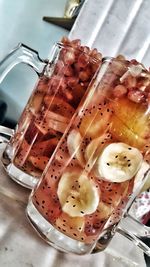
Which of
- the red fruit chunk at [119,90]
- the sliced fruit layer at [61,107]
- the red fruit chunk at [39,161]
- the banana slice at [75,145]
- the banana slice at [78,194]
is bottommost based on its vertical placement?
the red fruit chunk at [39,161]

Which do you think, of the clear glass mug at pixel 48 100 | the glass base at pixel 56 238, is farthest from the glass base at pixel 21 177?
the glass base at pixel 56 238

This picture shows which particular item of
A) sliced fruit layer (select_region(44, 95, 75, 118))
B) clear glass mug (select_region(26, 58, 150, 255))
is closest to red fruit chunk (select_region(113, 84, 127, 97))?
clear glass mug (select_region(26, 58, 150, 255))

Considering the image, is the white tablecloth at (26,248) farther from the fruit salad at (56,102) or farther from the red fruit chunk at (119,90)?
the red fruit chunk at (119,90)

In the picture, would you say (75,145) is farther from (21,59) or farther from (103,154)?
(21,59)

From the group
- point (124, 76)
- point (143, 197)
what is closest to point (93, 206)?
point (124, 76)

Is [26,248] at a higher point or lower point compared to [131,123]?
lower

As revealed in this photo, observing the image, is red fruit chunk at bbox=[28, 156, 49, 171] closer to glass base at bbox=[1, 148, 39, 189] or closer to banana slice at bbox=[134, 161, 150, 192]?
glass base at bbox=[1, 148, 39, 189]

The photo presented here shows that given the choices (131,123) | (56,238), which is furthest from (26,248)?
(131,123)

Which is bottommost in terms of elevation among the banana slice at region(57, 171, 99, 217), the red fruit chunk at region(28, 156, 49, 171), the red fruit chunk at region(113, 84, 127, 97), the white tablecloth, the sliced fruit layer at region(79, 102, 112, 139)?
the white tablecloth
